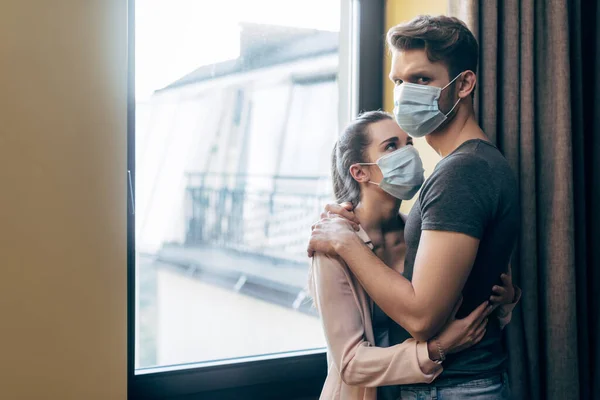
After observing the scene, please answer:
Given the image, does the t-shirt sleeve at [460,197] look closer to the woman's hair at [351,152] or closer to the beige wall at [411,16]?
the woman's hair at [351,152]

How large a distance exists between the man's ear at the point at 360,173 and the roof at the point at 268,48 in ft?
2.02

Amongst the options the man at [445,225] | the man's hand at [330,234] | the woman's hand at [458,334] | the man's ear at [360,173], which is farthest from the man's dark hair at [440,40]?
the woman's hand at [458,334]

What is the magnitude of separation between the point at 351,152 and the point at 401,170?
0.46 ft

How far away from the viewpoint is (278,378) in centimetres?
174

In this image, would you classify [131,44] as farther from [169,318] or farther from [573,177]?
[573,177]

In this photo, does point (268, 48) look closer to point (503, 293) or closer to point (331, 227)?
point (331, 227)

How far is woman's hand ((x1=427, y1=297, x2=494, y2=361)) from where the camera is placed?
45.3 inches

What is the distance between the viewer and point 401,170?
54.4 inches

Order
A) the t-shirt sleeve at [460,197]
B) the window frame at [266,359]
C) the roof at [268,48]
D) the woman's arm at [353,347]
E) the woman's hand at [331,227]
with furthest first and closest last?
1. the roof at [268,48]
2. the window frame at [266,359]
3. the woman's hand at [331,227]
4. the woman's arm at [353,347]
5. the t-shirt sleeve at [460,197]

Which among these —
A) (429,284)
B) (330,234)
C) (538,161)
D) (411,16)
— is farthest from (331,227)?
(411,16)

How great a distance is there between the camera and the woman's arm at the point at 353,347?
3.81ft

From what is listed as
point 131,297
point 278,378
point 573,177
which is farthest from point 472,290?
point 131,297

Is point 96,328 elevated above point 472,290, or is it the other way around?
point 472,290

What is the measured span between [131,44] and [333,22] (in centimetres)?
75
